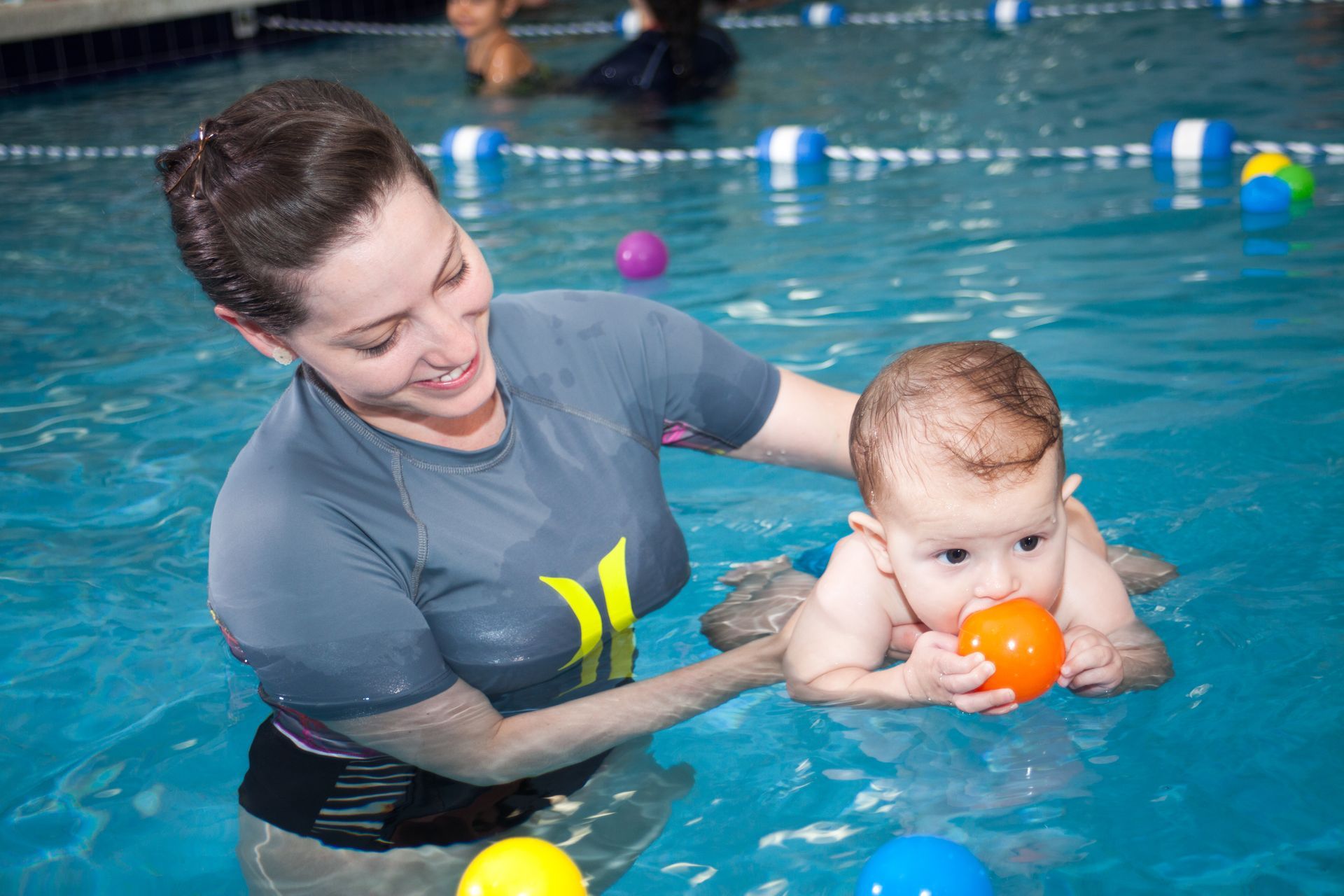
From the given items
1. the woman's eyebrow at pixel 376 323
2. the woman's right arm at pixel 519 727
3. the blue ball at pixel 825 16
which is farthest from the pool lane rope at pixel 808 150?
the blue ball at pixel 825 16

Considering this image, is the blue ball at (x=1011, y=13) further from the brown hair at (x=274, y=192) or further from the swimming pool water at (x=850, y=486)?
the brown hair at (x=274, y=192)

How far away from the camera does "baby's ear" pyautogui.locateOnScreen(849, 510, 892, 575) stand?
2.32 meters

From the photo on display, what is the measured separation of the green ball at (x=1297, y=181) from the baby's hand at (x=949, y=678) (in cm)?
381

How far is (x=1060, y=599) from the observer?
2.42 m

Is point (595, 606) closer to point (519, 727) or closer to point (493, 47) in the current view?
point (519, 727)

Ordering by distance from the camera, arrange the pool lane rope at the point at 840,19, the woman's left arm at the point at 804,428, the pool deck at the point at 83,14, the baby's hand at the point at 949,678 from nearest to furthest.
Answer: the baby's hand at the point at 949,678
the woman's left arm at the point at 804,428
the pool lane rope at the point at 840,19
the pool deck at the point at 83,14

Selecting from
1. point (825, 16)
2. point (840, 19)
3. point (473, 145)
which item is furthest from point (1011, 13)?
point (473, 145)

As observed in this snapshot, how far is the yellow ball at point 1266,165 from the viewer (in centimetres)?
533

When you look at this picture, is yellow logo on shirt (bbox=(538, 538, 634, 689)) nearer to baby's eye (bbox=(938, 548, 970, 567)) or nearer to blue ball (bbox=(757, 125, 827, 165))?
baby's eye (bbox=(938, 548, 970, 567))

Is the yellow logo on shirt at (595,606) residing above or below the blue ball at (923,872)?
above

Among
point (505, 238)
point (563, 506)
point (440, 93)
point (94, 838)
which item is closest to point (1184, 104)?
point (505, 238)

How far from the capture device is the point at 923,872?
1.92 m

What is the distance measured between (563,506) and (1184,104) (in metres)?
5.95

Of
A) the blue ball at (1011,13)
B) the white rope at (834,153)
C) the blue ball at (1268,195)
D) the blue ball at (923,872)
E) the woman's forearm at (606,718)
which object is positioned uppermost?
the blue ball at (1011,13)
